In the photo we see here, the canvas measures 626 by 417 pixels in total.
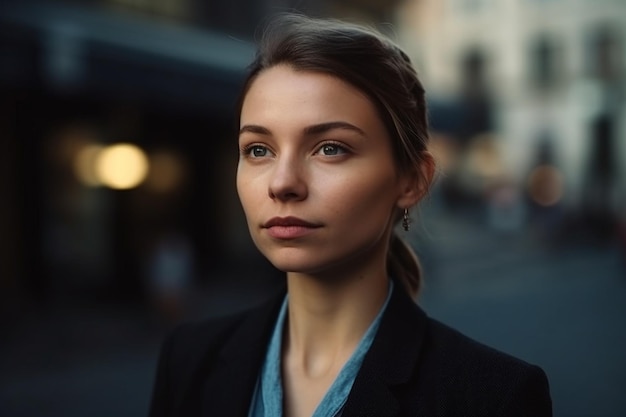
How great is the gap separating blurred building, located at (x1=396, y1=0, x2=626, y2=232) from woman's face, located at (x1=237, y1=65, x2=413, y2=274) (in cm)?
2859

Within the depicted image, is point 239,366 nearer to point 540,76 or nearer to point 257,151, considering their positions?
point 257,151

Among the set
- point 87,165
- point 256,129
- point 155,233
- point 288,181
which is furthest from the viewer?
point 155,233

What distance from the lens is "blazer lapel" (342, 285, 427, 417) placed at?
1.45 m

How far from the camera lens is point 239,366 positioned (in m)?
1.69

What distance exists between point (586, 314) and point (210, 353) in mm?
8625

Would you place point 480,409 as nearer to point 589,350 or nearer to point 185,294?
point 589,350

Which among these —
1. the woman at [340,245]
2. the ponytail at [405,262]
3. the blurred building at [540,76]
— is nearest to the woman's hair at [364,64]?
the woman at [340,245]

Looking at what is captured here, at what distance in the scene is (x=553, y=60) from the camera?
103 feet

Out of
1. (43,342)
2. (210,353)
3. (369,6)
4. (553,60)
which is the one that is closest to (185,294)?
(43,342)

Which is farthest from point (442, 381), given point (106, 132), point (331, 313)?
point (106, 132)

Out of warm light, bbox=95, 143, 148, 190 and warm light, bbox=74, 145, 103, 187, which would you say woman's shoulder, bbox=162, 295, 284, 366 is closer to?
warm light, bbox=74, 145, 103, 187

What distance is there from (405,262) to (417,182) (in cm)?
34

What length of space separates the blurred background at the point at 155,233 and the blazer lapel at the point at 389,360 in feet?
1.18

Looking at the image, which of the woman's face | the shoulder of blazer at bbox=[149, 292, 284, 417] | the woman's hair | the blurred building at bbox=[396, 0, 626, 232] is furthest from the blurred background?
the blurred building at bbox=[396, 0, 626, 232]
